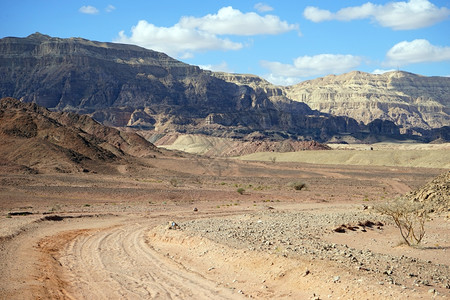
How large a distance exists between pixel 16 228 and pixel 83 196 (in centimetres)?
2197

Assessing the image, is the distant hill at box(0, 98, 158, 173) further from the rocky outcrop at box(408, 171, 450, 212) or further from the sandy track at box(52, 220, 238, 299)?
the rocky outcrop at box(408, 171, 450, 212)

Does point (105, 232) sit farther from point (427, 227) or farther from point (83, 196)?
point (83, 196)

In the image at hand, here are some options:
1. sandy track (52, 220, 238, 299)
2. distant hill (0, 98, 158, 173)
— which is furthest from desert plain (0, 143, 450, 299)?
distant hill (0, 98, 158, 173)

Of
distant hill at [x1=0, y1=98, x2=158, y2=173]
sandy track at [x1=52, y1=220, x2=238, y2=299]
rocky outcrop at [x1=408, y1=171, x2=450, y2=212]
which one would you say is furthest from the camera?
distant hill at [x1=0, y1=98, x2=158, y2=173]

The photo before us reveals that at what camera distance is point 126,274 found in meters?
17.1

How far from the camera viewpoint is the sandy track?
1477 centimetres

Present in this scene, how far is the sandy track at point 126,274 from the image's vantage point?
48.5ft

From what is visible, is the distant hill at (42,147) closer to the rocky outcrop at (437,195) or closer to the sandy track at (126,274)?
the sandy track at (126,274)

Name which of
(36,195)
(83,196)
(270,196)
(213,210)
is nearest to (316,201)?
(270,196)

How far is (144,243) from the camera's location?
23.2 metres

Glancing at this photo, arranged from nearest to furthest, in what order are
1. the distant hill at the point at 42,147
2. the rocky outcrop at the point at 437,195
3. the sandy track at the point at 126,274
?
1. the sandy track at the point at 126,274
2. the rocky outcrop at the point at 437,195
3. the distant hill at the point at 42,147

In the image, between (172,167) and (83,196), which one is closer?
(83,196)

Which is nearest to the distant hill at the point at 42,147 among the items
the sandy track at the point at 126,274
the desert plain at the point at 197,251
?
the desert plain at the point at 197,251

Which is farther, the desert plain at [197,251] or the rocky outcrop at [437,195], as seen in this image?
the rocky outcrop at [437,195]
